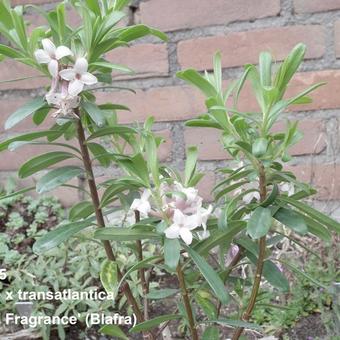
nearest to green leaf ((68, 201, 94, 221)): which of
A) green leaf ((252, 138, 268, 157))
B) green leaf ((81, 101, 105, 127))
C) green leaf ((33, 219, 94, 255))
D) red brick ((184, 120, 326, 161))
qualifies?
green leaf ((33, 219, 94, 255))

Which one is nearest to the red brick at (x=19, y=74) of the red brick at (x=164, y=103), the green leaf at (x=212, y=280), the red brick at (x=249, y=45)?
the red brick at (x=164, y=103)

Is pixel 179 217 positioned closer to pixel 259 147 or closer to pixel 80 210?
pixel 259 147

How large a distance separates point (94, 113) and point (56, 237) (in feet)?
0.51

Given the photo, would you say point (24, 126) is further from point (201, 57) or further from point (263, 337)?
point (263, 337)

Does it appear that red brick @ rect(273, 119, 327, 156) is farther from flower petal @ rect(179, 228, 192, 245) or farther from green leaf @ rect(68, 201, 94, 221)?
flower petal @ rect(179, 228, 192, 245)

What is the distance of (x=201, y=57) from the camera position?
4.20ft

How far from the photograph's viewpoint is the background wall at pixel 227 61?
1.23 meters

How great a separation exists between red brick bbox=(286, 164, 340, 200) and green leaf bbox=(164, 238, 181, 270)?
724mm

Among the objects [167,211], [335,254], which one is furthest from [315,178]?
[167,211]

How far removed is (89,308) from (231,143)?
600mm

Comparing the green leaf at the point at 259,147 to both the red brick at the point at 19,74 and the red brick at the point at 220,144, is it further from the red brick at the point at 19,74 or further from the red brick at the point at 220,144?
the red brick at the point at 19,74

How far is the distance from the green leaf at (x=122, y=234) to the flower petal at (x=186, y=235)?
5cm

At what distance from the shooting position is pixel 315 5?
4.00ft

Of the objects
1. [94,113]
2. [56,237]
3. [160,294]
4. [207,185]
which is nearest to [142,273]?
[160,294]
